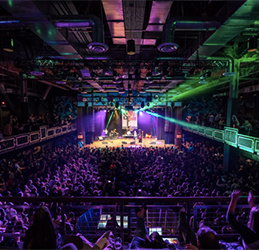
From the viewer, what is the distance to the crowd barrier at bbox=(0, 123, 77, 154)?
7.25 meters

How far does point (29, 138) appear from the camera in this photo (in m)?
9.13

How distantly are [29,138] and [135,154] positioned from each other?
600 centimetres

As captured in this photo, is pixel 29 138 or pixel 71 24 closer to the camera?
pixel 71 24

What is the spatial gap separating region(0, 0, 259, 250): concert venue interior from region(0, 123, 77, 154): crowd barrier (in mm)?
68

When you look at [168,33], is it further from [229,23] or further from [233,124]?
[233,124]

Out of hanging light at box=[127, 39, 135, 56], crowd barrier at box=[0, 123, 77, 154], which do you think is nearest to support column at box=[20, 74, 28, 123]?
crowd barrier at box=[0, 123, 77, 154]

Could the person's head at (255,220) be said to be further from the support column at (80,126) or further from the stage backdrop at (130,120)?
the stage backdrop at (130,120)

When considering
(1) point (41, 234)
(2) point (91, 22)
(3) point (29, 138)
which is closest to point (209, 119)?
(2) point (91, 22)

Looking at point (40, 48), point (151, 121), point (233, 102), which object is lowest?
point (151, 121)

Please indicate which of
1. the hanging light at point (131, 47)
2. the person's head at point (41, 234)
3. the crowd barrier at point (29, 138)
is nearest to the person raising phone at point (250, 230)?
the person's head at point (41, 234)

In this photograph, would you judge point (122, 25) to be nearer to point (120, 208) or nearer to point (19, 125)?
point (120, 208)

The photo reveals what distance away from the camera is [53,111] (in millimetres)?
16656

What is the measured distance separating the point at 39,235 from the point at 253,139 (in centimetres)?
745

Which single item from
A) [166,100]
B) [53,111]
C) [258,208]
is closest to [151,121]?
[166,100]
